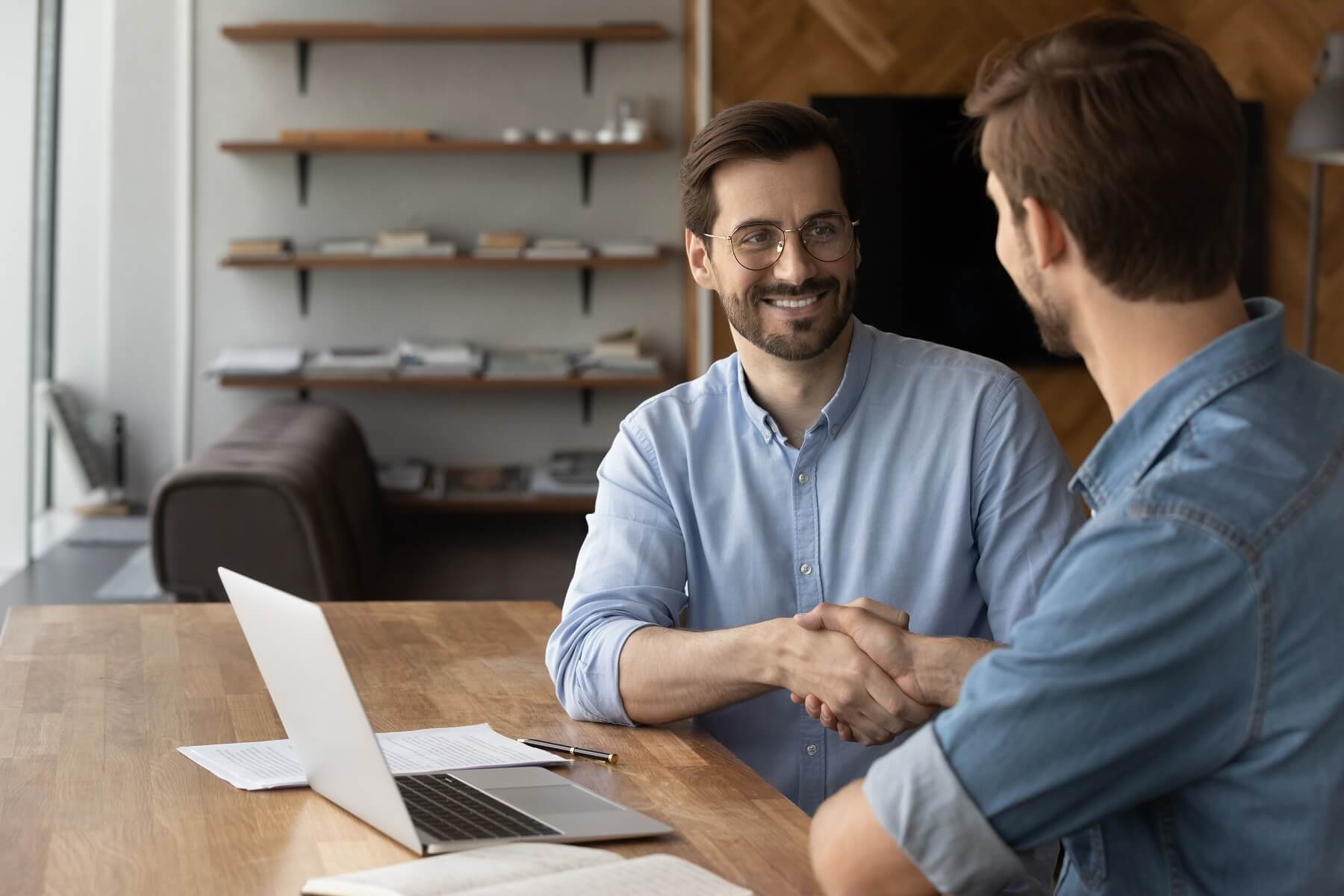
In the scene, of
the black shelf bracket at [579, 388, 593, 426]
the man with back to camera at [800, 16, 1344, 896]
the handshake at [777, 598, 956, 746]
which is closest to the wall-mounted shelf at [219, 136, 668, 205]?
the black shelf bracket at [579, 388, 593, 426]

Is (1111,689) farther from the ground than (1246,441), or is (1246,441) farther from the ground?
(1246,441)

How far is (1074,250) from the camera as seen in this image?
1.09 m

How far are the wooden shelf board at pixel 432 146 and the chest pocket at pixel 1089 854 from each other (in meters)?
4.18

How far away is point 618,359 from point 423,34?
130 cm

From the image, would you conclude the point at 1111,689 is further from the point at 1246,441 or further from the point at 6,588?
the point at 6,588

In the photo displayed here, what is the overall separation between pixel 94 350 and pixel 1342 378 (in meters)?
5.21

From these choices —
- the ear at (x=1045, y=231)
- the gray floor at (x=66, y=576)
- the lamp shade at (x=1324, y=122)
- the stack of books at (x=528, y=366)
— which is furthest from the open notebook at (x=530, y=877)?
the stack of books at (x=528, y=366)

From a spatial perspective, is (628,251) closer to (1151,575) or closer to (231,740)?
(231,740)

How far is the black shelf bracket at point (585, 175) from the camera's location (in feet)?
17.4

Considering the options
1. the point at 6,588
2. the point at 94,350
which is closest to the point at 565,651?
the point at 6,588

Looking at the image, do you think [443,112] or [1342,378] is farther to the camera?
[443,112]

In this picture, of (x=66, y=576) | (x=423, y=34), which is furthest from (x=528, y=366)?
(x=66, y=576)

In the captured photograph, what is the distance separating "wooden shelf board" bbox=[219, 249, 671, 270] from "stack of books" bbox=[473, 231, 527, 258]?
0.09 feet

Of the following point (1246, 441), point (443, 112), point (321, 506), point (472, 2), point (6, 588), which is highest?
point (472, 2)
